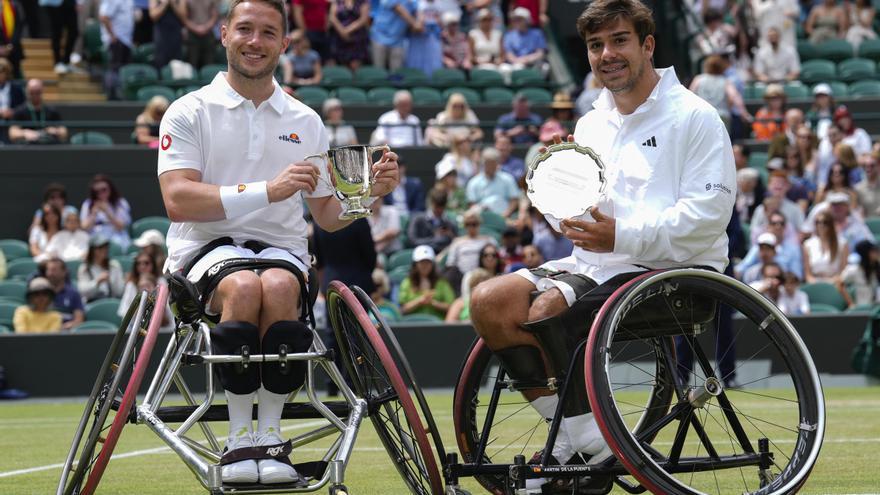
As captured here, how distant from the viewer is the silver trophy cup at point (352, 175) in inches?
191

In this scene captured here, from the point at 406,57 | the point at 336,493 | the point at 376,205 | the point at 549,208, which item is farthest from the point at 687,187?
the point at 406,57

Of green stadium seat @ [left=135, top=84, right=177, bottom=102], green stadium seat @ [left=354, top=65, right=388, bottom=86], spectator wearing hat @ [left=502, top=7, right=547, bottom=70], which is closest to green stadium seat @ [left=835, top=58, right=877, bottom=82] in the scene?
spectator wearing hat @ [left=502, top=7, right=547, bottom=70]

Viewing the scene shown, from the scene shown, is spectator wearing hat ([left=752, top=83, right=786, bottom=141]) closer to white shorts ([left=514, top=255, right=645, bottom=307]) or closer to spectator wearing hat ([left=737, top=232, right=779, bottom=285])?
spectator wearing hat ([left=737, top=232, right=779, bottom=285])

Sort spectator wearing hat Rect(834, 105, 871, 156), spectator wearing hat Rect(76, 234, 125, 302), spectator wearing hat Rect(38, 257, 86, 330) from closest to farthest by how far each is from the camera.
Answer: spectator wearing hat Rect(38, 257, 86, 330) < spectator wearing hat Rect(76, 234, 125, 302) < spectator wearing hat Rect(834, 105, 871, 156)

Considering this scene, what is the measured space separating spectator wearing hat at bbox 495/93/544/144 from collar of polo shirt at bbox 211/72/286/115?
1107 centimetres

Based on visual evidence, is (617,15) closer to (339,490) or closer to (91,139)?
(339,490)

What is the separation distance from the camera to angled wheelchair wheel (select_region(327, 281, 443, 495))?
4680mm

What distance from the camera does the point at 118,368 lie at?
186 inches

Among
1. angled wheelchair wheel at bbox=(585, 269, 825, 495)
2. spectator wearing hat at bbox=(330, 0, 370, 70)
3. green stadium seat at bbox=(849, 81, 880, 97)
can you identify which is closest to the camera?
angled wheelchair wheel at bbox=(585, 269, 825, 495)

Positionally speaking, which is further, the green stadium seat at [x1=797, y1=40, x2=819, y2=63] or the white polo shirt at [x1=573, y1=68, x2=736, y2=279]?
the green stadium seat at [x1=797, y1=40, x2=819, y2=63]

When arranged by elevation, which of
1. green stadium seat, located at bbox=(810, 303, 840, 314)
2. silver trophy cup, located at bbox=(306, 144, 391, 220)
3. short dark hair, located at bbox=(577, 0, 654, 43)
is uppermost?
short dark hair, located at bbox=(577, 0, 654, 43)

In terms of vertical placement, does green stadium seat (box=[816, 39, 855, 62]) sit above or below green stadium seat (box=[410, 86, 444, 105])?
above

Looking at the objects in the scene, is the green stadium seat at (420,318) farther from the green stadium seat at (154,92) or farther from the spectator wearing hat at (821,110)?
the spectator wearing hat at (821,110)

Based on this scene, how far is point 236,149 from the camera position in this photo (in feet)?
17.3
